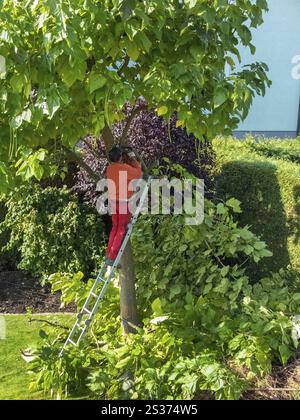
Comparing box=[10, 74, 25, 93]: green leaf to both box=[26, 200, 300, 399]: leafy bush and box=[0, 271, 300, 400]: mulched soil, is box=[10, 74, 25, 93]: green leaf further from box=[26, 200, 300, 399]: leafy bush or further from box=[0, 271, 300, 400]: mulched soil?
box=[0, 271, 300, 400]: mulched soil

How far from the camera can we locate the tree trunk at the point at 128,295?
403 cm

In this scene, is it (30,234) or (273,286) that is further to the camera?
(30,234)

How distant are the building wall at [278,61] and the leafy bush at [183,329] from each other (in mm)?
10097

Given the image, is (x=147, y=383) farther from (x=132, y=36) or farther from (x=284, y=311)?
(x=132, y=36)

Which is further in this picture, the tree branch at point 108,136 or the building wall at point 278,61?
the building wall at point 278,61

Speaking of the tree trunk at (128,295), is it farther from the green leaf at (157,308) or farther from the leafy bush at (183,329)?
the green leaf at (157,308)

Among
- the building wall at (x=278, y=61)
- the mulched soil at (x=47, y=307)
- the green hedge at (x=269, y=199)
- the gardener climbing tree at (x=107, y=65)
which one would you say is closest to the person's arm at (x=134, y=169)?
the gardener climbing tree at (x=107, y=65)

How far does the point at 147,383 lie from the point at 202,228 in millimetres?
1420

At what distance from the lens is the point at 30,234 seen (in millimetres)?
6043

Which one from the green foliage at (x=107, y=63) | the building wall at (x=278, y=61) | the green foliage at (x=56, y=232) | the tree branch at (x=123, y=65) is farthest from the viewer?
the building wall at (x=278, y=61)

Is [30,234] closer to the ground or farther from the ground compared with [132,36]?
closer to the ground

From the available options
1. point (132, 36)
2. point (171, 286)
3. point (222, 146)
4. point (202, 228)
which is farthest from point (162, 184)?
point (222, 146)

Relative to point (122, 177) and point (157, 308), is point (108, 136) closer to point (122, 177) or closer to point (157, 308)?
point (122, 177)

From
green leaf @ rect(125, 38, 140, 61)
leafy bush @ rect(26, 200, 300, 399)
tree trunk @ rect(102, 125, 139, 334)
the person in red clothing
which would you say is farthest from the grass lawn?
green leaf @ rect(125, 38, 140, 61)
